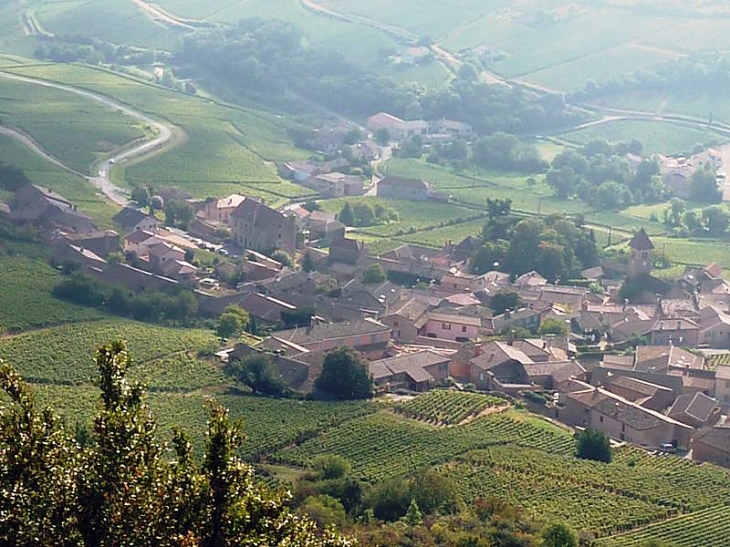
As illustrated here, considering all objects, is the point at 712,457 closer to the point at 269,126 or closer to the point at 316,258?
the point at 316,258

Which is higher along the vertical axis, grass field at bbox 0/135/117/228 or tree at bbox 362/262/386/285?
tree at bbox 362/262/386/285

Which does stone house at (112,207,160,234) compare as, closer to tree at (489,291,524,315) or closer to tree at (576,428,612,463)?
tree at (489,291,524,315)

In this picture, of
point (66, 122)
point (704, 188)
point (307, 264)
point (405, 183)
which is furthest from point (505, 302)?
point (66, 122)

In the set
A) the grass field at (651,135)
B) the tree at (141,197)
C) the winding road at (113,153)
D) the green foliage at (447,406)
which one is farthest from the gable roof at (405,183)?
the green foliage at (447,406)

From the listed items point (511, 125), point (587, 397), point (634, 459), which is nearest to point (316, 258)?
point (587, 397)

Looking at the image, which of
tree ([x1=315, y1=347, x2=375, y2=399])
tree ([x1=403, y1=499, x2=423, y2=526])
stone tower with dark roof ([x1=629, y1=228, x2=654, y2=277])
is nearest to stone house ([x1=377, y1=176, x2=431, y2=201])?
stone tower with dark roof ([x1=629, y1=228, x2=654, y2=277])

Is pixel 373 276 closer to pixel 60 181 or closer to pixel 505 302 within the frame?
pixel 505 302

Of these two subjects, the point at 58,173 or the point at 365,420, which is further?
the point at 58,173
